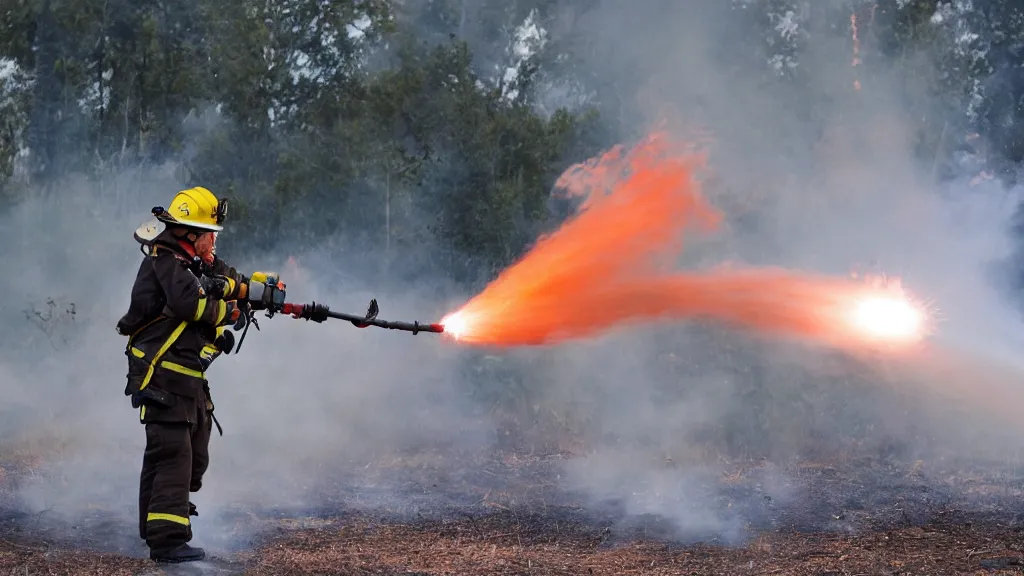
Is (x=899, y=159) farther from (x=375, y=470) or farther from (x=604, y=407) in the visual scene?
(x=375, y=470)

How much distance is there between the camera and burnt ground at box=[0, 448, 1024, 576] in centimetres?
641

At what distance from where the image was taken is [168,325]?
6.42 m

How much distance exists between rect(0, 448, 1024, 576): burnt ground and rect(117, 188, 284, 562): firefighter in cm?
32

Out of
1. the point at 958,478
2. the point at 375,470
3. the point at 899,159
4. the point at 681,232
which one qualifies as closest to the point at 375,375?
the point at 375,470

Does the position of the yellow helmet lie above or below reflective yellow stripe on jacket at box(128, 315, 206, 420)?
above

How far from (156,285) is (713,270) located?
7.00 m

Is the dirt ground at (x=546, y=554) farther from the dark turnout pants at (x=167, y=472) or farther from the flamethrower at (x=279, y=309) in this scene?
the flamethrower at (x=279, y=309)

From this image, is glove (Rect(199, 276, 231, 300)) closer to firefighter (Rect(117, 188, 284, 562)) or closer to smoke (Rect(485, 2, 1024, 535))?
firefighter (Rect(117, 188, 284, 562))

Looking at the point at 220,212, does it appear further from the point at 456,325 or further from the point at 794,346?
the point at 794,346

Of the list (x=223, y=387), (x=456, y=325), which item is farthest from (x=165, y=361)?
(x=223, y=387)

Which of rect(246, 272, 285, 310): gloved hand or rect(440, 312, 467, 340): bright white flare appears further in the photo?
rect(440, 312, 467, 340): bright white flare

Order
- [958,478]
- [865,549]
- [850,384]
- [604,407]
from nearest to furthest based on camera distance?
[865,549] < [958,478] < [604,407] < [850,384]

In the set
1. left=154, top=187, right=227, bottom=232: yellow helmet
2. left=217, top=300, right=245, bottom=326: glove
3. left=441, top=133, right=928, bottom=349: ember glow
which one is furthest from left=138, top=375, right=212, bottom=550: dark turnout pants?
left=441, top=133, right=928, bottom=349: ember glow

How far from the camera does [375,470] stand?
966cm
